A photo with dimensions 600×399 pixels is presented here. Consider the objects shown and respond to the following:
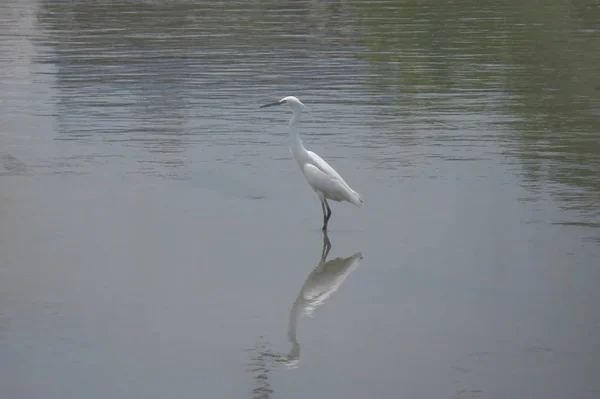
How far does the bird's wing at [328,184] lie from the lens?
12453mm

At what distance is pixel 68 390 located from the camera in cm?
813

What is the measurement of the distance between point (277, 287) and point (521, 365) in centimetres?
267

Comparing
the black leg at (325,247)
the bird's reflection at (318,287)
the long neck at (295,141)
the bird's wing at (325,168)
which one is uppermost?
the long neck at (295,141)

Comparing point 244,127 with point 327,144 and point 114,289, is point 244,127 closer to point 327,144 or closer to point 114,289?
point 327,144

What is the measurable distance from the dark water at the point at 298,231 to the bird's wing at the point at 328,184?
0.40 m

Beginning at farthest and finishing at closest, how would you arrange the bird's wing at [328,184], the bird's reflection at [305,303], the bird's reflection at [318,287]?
the bird's wing at [328,184] → the bird's reflection at [318,287] → the bird's reflection at [305,303]

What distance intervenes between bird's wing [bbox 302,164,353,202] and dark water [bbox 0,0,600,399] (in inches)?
15.8

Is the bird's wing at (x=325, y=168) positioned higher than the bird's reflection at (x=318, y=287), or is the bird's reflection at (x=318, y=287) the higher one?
the bird's wing at (x=325, y=168)

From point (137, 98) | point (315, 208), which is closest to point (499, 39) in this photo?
point (137, 98)

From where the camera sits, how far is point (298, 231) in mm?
12477

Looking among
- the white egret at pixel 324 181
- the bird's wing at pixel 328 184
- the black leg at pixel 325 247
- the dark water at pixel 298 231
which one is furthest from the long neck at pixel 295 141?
the black leg at pixel 325 247

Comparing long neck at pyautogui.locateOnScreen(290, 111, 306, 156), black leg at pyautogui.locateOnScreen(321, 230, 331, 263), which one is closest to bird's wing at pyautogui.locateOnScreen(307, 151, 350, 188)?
long neck at pyautogui.locateOnScreen(290, 111, 306, 156)

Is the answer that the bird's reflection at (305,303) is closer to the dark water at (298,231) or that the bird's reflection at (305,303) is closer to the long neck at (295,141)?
the dark water at (298,231)

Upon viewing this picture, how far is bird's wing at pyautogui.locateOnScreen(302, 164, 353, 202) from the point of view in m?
12.5
